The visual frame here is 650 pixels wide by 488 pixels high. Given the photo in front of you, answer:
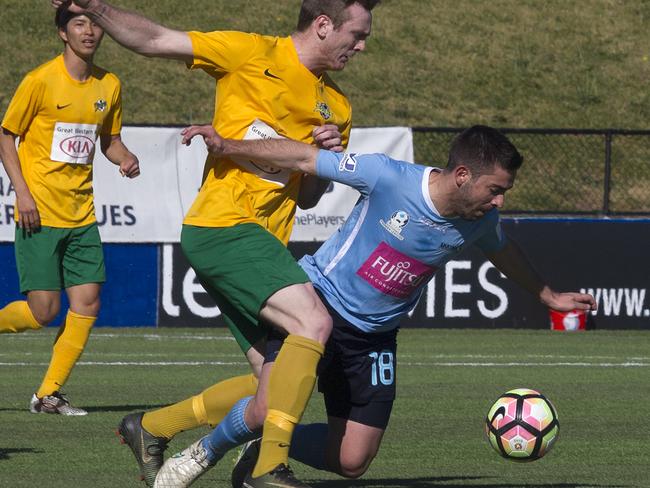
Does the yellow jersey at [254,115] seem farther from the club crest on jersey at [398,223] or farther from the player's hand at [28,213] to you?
the player's hand at [28,213]

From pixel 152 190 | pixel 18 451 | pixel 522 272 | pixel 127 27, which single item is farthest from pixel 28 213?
pixel 152 190

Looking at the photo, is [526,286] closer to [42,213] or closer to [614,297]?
[42,213]

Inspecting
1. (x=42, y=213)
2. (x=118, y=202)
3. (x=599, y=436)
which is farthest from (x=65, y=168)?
(x=118, y=202)

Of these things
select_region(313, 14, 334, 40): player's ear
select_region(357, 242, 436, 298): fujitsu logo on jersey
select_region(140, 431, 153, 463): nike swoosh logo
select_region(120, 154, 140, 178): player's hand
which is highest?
select_region(313, 14, 334, 40): player's ear

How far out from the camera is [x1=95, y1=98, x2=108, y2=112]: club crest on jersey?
9.27 meters

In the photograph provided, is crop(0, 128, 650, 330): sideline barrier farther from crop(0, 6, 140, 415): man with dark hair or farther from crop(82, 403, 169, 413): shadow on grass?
crop(82, 403, 169, 413): shadow on grass

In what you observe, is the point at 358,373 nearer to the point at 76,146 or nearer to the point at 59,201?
the point at 59,201

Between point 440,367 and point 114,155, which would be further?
point 440,367

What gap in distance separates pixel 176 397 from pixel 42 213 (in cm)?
165

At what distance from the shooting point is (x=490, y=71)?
1075 inches

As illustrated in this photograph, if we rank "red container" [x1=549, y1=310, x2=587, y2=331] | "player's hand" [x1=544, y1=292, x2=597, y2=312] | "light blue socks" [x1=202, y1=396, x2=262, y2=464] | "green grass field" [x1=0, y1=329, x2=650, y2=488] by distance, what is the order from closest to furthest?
"light blue socks" [x1=202, y1=396, x2=262, y2=464], "player's hand" [x1=544, y1=292, x2=597, y2=312], "green grass field" [x1=0, y1=329, x2=650, y2=488], "red container" [x1=549, y1=310, x2=587, y2=331]

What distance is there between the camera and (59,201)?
908cm

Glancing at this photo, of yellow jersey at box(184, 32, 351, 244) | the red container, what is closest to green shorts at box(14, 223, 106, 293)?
yellow jersey at box(184, 32, 351, 244)

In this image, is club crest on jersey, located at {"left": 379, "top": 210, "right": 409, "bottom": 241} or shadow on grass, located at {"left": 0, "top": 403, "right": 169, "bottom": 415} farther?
shadow on grass, located at {"left": 0, "top": 403, "right": 169, "bottom": 415}
